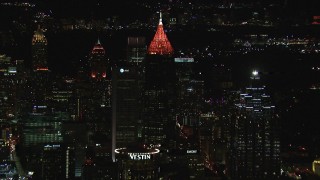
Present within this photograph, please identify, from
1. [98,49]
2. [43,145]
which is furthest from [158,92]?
[43,145]

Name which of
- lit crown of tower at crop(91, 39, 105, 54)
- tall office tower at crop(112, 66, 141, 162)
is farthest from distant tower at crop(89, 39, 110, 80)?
tall office tower at crop(112, 66, 141, 162)

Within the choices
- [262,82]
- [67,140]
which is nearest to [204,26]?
[262,82]

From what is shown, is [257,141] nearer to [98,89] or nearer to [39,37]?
[39,37]

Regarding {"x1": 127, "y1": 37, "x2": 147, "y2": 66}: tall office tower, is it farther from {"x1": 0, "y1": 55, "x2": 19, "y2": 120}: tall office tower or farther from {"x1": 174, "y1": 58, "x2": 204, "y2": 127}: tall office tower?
{"x1": 0, "y1": 55, "x2": 19, "y2": 120}: tall office tower

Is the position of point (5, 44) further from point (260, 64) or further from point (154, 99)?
point (260, 64)

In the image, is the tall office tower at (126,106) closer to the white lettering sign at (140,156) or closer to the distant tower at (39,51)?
the distant tower at (39,51)
